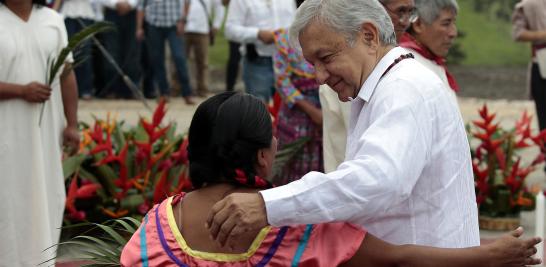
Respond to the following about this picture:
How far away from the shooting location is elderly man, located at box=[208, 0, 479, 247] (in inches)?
118

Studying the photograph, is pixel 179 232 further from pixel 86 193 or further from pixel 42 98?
pixel 86 193

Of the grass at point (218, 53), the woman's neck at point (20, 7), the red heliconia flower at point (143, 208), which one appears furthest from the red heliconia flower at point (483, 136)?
the grass at point (218, 53)

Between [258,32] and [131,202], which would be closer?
[131,202]

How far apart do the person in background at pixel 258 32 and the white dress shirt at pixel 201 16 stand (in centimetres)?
377

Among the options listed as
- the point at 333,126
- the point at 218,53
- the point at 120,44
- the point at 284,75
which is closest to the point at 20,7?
the point at 284,75

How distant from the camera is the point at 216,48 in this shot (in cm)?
1891

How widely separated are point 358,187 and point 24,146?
11.1 ft

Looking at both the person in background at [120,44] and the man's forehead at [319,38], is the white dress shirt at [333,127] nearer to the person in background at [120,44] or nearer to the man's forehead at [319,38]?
the man's forehead at [319,38]

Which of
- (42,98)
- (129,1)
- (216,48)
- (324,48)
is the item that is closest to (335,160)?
(42,98)

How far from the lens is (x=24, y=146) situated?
6031mm

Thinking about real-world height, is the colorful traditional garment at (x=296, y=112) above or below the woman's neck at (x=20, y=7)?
below

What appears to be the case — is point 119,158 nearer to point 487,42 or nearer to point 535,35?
point 535,35

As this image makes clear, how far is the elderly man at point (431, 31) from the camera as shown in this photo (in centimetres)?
536

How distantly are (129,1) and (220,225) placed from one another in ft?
36.4
